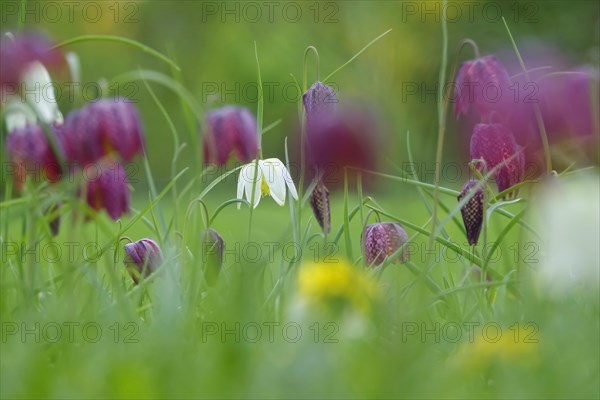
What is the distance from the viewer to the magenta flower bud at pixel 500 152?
1.31 meters

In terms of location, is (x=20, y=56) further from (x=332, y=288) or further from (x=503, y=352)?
(x=503, y=352)

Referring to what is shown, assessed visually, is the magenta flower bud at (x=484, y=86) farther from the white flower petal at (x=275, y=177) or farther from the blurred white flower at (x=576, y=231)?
the blurred white flower at (x=576, y=231)

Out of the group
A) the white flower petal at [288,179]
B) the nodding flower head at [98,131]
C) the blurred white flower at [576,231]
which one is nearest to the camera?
the blurred white flower at [576,231]

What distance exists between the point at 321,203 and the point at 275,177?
5.0 inches

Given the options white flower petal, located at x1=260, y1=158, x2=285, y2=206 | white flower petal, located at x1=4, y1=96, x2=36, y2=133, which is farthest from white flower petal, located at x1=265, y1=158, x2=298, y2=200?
white flower petal, located at x1=4, y1=96, x2=36, y2=133

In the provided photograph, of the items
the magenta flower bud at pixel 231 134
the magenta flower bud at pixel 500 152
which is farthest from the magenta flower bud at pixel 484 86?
the magenta flower bud at pixel 231 134

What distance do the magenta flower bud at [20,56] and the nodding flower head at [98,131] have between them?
92 millimetres

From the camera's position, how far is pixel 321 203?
131 cm

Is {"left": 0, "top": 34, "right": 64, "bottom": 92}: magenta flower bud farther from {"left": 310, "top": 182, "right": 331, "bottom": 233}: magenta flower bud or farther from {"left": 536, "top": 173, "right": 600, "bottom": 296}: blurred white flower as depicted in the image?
{"left": 536, "top": 173, "right": 600, "bottom": 296}: blurred white flower

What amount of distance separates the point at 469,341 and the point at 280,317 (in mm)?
254

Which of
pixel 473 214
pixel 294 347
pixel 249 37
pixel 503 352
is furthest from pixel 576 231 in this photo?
pixel 249 37

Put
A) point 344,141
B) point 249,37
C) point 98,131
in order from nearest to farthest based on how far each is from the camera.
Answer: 1. point 344,141
2. point 98,131
3. point 249,37

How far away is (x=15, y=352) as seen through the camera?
2.65ft

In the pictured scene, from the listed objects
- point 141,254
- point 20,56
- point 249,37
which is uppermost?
point 249,37
